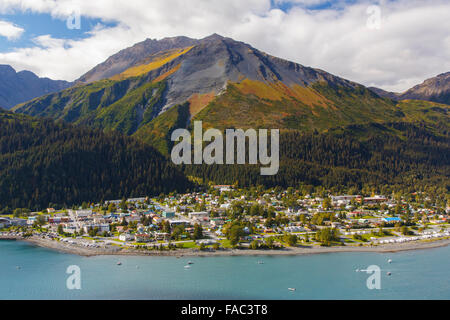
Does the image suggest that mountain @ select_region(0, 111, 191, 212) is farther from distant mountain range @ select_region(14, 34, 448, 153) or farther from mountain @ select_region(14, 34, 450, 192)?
distant mountain range @ select_region(14, 34, 448, 153)

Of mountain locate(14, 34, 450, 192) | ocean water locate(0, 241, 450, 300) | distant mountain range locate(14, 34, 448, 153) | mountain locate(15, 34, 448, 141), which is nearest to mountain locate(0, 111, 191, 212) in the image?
mountain locate(14, 34, 450, 192)

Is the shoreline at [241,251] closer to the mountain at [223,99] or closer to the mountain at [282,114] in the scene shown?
the mountain at [282,114]

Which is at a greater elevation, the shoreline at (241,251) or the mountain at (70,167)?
the mountain at (70,167)

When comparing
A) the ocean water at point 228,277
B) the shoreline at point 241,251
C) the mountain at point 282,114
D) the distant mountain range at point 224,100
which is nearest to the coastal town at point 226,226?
the shoreline at point 241,251

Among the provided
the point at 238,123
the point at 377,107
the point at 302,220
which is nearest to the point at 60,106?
the point at 238,123

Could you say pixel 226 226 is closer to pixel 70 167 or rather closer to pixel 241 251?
pixel 241 251

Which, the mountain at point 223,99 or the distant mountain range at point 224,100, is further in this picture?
the mountain at point 223,99

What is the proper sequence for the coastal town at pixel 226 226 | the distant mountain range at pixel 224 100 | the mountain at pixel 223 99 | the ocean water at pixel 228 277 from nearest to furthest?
the ocean water at pixel 228 277 < the coastal town at pixel 226 226 < the distant mountain range at pixel 224 100 < the mountain at pixel 223 99

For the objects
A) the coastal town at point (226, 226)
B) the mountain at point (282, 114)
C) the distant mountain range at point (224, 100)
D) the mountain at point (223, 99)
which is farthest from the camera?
the mountain at point (223, 99)
